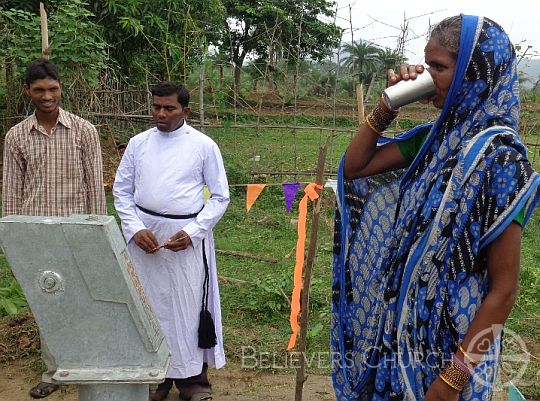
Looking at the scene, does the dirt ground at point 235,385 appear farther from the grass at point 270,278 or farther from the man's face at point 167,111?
the man's face at point 167,111

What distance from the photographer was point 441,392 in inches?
61.2

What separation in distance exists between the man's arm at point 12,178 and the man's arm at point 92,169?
0.34 meters

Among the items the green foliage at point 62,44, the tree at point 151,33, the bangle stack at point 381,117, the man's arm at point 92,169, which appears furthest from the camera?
the tree at point 151,33

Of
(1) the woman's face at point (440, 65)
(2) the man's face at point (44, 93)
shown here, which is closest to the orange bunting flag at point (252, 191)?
(2) the man's face at point (44, 93)

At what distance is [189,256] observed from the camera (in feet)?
10.3

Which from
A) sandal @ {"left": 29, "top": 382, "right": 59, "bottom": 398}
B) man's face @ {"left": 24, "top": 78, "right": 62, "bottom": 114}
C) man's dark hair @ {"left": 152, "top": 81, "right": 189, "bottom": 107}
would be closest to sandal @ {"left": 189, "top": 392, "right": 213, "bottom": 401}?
sandal @ {"left": 29, "top": 382, "right": 59, "bottom": 398}

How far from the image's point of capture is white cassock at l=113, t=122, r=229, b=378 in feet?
10.1

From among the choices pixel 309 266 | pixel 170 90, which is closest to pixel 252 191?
pixel 170 90

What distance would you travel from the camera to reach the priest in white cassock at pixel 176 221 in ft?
10.1

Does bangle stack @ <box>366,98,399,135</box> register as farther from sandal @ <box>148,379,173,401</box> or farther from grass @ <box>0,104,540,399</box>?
sandal @ <box>148,379,173,401</box>

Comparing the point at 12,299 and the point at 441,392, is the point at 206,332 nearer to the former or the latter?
the point at 12,299

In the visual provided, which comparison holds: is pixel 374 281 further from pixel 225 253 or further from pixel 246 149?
pixel 246 149

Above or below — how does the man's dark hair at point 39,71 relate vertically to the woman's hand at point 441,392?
above

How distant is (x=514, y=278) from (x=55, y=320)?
43.0 inches
